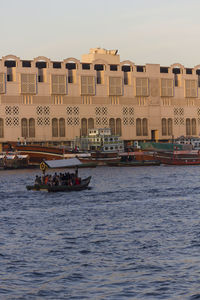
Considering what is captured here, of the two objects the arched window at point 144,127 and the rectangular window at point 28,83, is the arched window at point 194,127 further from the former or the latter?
the rectangular window at point 28,83

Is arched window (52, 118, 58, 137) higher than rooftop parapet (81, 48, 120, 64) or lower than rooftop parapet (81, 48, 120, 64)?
lower

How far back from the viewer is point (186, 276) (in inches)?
1057

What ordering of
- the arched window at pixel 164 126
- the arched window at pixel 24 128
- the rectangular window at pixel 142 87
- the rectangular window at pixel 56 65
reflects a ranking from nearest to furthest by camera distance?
the arched window at pixel 24 128 < the rectangular window at pixel 56 65 < the rectangular window at pixel 142 87 < the arched window at pixel 164 126

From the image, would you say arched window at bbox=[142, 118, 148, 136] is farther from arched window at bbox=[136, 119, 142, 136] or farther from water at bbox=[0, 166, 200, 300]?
water at bbox=[0, 166, 200, 300]

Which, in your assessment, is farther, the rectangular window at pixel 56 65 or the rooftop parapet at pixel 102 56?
the rooftop parapet at pixel 102 56

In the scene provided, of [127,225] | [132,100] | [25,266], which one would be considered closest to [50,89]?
[132,100]

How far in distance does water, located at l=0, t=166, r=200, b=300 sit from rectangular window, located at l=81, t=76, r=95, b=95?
251 feet

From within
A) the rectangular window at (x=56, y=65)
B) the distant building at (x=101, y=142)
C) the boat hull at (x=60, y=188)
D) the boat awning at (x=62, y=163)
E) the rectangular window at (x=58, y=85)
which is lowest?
the boat hull at (x=60, y=188)

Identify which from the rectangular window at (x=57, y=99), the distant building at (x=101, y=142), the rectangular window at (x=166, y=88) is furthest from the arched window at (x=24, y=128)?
the rectangular window at (x=166, y=88)

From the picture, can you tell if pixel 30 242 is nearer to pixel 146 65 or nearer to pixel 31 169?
pixel 31 169

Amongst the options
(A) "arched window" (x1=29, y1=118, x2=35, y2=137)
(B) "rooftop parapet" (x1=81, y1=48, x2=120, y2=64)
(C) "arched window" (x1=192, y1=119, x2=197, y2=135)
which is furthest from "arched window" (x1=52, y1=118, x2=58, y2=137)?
(C) "arched window" (x1=192, y1=119, x2=197, y2=135)

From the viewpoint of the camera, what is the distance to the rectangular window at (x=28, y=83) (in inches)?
4998

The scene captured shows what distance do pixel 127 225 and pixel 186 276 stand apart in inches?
567

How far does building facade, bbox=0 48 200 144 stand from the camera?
127 meters
